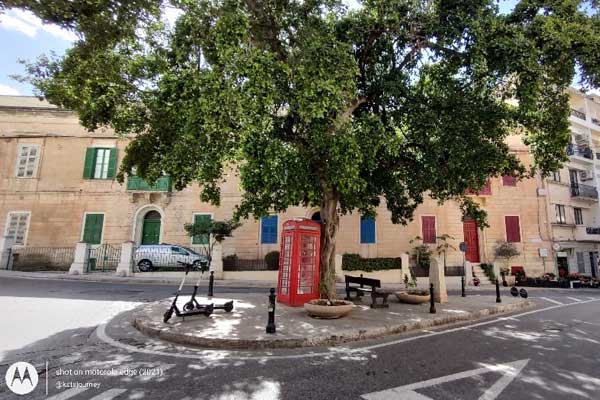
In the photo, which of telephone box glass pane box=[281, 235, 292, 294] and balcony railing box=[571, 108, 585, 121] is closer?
telephone box glass pane box=[281, 235, 292, 294]

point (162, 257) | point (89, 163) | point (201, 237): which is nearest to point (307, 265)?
point (201, 237)

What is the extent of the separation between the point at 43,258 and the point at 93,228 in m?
3.17

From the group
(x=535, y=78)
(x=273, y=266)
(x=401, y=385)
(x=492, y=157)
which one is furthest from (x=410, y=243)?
(x=401, y=385)

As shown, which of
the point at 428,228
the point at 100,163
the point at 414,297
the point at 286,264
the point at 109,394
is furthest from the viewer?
the point at 100,163

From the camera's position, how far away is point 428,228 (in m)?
20.9

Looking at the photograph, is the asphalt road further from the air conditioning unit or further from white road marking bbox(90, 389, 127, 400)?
the air conditioning unit

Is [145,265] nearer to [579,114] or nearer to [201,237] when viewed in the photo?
[201,237]

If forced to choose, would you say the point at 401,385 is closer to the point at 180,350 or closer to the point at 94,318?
the point at 180,350

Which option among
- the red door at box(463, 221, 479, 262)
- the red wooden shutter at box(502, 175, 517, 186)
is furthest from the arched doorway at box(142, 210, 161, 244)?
the red wooden shutter at box(502, 175, 517, 186)

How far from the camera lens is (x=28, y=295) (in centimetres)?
1022

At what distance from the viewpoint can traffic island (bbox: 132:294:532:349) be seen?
5.94 metres

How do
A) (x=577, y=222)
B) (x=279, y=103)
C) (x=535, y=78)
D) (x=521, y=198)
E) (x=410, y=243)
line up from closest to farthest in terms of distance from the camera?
(x=535, y=78) < (x=279, y=103) < (x=410, y=243) < (x=521, y=198) < (x=577, y=222)

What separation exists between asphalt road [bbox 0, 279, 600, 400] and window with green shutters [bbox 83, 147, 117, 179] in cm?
1528

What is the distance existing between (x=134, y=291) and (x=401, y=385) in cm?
1109
